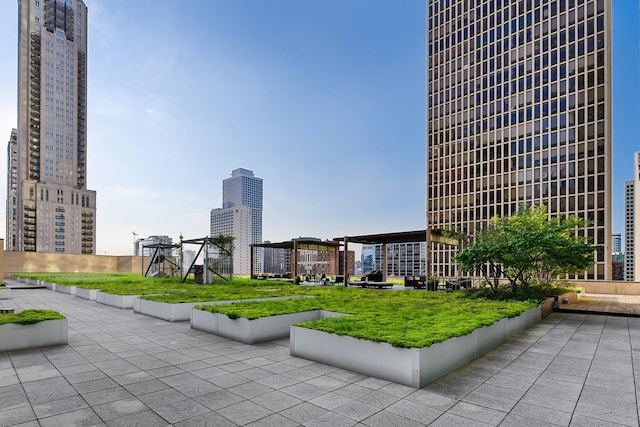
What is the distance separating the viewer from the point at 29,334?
24.6 feet

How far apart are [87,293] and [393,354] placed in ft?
54.8

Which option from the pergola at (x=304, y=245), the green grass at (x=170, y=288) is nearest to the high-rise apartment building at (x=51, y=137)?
the green grass at (x=170, y=288)

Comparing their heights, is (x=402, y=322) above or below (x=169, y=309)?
above

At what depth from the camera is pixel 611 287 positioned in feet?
71.5

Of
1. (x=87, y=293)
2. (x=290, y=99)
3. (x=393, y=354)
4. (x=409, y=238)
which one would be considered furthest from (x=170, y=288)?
(x=290, y=99)

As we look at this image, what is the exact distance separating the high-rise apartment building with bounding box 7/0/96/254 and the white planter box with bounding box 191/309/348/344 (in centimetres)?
10908

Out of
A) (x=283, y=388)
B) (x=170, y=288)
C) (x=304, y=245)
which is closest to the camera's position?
(x=283, y=388)

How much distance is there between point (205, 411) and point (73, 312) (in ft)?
36.6

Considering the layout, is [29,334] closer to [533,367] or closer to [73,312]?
[73,312]

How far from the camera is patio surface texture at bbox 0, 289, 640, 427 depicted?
167 inches

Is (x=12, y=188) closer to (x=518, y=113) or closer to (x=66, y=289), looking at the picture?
(x=66, y=289)

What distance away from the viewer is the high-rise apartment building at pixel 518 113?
4576cm

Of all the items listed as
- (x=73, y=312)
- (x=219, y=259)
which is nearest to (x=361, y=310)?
(x=73, y=312)

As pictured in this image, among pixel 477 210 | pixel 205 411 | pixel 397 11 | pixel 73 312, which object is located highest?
pixel 397 11
